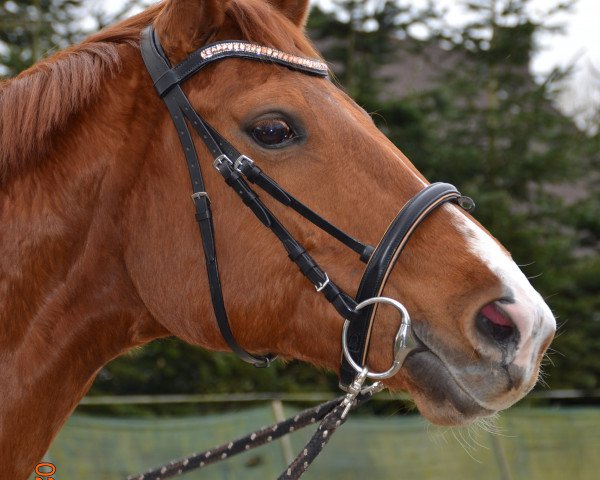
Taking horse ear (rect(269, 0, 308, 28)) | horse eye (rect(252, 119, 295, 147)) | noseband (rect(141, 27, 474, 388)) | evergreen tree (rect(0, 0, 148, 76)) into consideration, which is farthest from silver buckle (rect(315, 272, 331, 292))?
evergreen tree (rect(0, 0, 148, 76))

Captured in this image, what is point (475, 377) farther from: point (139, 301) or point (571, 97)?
point (571, 97)

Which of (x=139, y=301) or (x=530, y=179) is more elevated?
(x=139, y=301)

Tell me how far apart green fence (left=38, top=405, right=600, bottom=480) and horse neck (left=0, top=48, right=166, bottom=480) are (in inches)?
134

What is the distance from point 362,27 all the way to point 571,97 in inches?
325

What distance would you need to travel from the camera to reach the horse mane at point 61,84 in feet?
8.41

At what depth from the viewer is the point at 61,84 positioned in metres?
2.62

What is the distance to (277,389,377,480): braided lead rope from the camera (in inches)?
98.7

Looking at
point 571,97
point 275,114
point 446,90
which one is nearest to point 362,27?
point 446,90

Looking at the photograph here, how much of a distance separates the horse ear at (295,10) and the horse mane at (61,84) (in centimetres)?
29

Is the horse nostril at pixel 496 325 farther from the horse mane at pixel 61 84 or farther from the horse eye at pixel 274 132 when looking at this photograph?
the horse mane at pixel 61 84

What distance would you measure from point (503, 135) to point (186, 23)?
43.6ft

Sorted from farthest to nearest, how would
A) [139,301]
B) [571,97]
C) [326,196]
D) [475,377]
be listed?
[571,97] → [139,301] → [326,196] → [475,377]

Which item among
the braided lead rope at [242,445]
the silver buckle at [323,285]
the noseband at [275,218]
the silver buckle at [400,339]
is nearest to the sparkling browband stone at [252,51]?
the noseband at [275,218]

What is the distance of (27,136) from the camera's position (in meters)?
Result: 2.56
